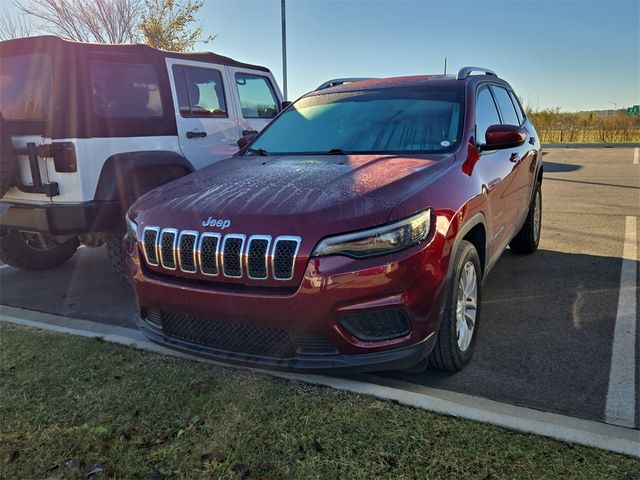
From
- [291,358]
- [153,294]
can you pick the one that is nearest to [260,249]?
[291,358]

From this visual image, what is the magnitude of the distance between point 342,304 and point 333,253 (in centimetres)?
24

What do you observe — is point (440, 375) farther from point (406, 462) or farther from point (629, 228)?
point (629, 228)

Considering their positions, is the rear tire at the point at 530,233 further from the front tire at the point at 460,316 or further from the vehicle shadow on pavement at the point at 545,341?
the front tire at the point at 460,316

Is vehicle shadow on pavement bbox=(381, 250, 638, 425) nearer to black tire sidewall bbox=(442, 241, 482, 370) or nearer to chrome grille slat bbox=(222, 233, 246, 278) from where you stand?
black tire sidewall bbox=(442, 241, 482, 370)

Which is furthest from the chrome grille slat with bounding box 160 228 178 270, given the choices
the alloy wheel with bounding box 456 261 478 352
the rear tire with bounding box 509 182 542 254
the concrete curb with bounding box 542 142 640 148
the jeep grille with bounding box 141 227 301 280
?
the concrete curb with bounding box 542 142 640 148

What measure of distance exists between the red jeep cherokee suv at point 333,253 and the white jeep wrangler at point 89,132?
4.14 feet

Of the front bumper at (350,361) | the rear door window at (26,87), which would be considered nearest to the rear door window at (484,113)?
the front bumper at (350,361)

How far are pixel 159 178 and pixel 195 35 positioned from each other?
617 inches

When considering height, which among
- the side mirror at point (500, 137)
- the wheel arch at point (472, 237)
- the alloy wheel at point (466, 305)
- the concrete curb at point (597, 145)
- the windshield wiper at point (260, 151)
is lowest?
the concrete curb at point (597, 145)

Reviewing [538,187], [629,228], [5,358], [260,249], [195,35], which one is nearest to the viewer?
[260,249]

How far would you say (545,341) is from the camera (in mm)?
3449

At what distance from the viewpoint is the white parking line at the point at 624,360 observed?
2594 millimetres

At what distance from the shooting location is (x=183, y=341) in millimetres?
2893

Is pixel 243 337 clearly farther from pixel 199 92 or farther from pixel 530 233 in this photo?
pixel 530 233
